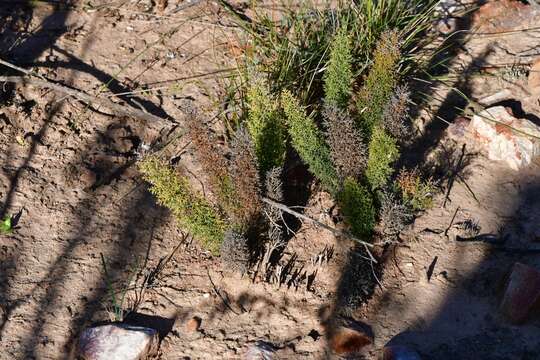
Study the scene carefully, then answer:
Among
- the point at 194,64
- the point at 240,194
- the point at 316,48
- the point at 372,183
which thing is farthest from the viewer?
the point at 194,64

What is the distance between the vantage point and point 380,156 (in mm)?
3834

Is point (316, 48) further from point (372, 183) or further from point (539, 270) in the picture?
point (539, 270)

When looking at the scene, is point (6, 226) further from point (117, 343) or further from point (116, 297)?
point (117, 343)

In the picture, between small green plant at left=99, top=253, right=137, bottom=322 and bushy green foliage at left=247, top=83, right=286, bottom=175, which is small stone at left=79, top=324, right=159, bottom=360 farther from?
bushy green foliage at left=247, top=83, right=286, bottom=175

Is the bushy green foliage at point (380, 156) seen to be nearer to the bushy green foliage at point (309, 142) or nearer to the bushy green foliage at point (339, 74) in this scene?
the bushy green foliage at point (309, 142)

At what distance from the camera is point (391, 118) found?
3.86 meters

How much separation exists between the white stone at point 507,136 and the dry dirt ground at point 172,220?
6 cm

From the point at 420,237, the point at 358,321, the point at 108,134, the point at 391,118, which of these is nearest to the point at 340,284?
the point at 358,321

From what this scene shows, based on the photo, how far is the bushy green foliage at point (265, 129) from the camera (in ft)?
12.7

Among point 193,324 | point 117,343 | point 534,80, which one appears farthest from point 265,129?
point 534,80

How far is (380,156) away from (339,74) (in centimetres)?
55

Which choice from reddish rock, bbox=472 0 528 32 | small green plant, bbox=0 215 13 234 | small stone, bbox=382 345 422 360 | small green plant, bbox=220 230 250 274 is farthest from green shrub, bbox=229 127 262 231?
reddish rock, bbox=472 0 528 32

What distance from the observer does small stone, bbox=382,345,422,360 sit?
3.42 metres

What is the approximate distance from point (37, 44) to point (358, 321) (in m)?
2.95
